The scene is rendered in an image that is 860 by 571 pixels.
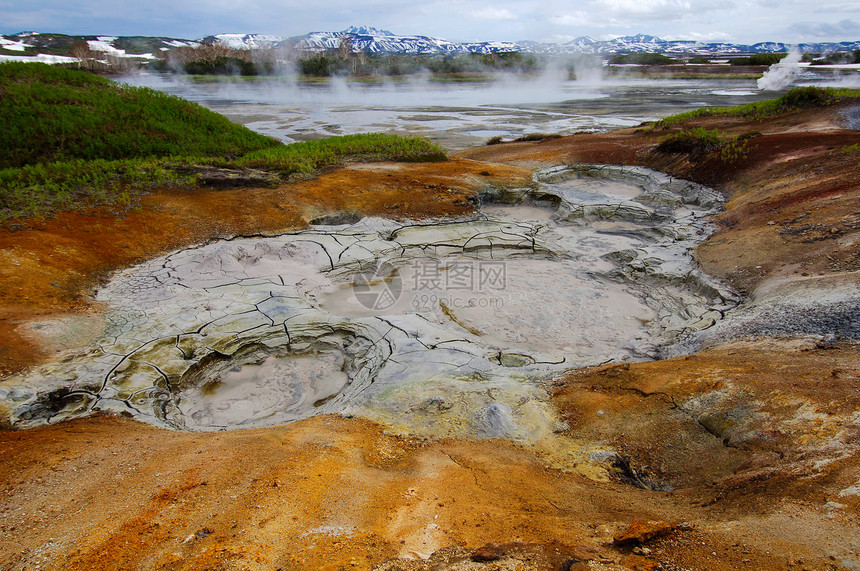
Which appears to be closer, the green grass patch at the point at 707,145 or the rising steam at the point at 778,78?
the green grass patch at the point at 707,145

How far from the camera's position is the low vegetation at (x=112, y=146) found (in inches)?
364

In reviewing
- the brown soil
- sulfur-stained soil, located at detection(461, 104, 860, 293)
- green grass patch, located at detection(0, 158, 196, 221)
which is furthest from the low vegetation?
the brown soil

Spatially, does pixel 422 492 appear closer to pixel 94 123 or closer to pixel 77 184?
pixel 77 184

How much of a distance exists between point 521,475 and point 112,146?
14.0 m

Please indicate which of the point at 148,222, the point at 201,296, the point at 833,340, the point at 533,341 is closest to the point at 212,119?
the point at 148,222

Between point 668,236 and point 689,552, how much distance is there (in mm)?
8006

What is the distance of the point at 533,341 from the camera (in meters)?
6.29

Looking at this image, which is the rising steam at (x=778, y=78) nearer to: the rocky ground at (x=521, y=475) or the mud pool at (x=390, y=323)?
the mud pool at (x=390, y=323)

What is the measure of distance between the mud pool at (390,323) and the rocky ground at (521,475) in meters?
0.37

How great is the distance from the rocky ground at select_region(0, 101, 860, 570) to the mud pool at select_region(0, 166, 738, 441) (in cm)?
37

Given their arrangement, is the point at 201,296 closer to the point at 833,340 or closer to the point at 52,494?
the point at 52,494

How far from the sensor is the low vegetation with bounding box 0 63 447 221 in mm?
9250

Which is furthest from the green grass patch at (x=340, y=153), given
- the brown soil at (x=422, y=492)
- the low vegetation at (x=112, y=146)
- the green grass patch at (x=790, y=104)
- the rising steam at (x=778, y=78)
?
the rising steam at (x=778, y=78)

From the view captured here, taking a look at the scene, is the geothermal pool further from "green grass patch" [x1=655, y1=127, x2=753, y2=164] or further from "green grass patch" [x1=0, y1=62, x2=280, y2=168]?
"green grass patch" [x1=655, y1=127, x2=753, y2=164]
